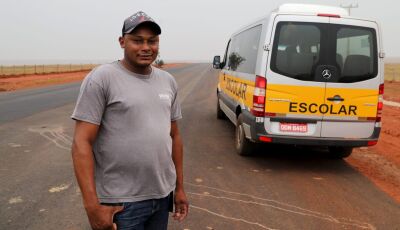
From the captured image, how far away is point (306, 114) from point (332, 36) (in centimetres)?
120

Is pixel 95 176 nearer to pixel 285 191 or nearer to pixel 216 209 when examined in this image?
pixel 216 209

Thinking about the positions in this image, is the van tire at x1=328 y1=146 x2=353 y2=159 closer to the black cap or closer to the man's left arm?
the man's left arm

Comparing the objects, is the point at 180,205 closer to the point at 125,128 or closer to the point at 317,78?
the point at 125,128

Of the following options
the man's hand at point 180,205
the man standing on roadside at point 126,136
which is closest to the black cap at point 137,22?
the man standing on roadside at point 126,136

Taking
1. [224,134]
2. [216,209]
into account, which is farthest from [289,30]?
[224,134]

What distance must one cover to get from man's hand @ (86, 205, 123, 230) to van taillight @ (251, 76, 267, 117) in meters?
4.11

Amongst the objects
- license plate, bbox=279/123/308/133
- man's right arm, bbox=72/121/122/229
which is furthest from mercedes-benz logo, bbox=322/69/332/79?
man's right arm, bbox=72/121/122/229

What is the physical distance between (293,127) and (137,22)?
13.9 ft

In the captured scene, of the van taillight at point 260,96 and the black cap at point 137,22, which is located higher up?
the black cap at point 137,22

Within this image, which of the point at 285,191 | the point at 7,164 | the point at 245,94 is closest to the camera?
the point at 285,191

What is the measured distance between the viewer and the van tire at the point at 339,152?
271 inches

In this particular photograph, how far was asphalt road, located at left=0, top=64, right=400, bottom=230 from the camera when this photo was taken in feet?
13.6

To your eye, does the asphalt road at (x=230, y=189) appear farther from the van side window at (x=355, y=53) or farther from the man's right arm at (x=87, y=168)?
the man's right arm at (x=87, y=168)

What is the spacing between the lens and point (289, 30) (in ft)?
19.0
